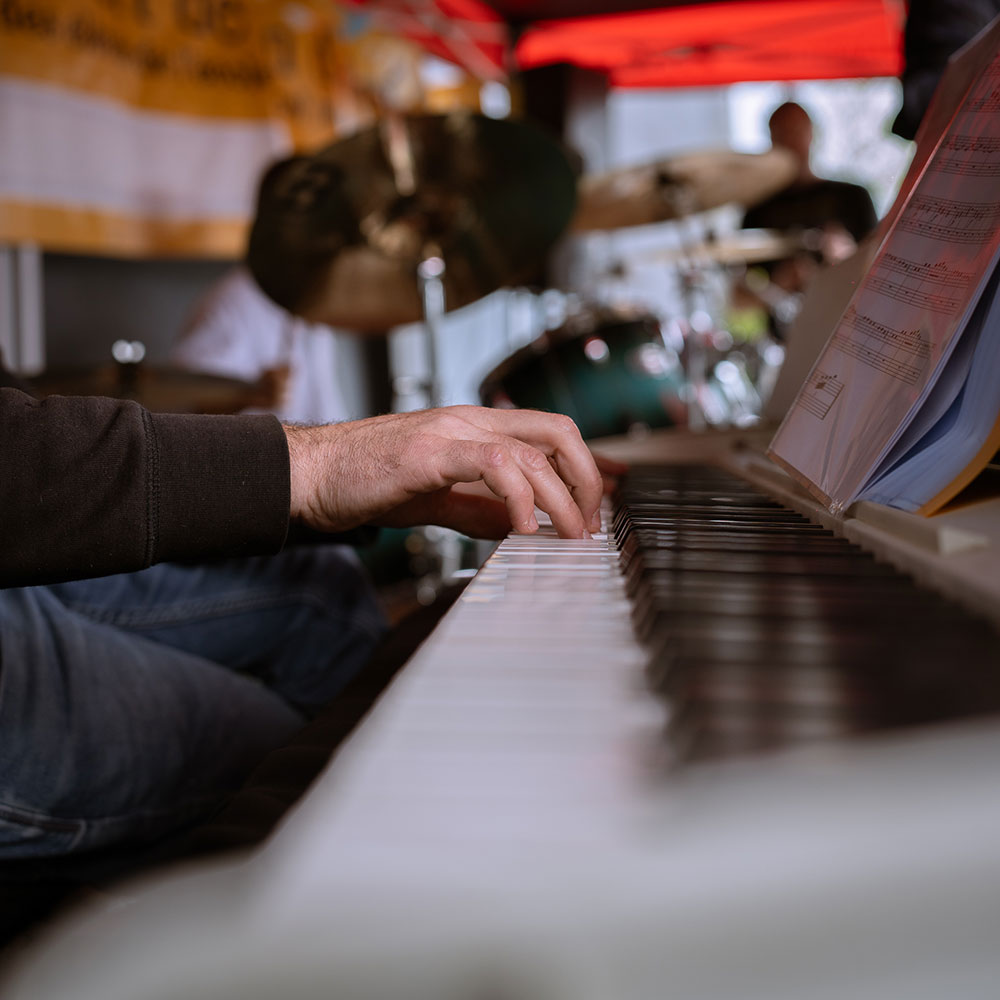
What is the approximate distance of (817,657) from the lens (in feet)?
1.27

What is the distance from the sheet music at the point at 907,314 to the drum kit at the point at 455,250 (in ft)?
4.66

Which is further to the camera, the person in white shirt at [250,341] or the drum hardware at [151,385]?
the person in white shirt at [250,341]

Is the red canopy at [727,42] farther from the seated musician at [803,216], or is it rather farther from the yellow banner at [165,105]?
the yellow banner at [165,105]

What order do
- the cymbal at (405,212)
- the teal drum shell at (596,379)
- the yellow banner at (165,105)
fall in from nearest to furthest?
1. the cymbal at (405,212)
2. the yellow banner at (165,105)
3. the teal drum shell at (596,379)

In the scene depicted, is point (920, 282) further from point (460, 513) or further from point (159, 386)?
point (159, 386)

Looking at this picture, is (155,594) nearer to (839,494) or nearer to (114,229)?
(839,494)

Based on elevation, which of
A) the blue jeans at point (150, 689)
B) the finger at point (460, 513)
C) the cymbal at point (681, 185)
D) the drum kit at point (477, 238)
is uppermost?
the cymbal at point (681, 185)

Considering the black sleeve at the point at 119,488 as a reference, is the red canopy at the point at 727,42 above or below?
above

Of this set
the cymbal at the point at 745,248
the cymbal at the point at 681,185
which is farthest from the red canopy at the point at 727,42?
the cymbal at the point at 681,185

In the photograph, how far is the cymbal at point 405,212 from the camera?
→ 2.20 meters

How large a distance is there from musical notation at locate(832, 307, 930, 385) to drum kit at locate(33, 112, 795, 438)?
142cm

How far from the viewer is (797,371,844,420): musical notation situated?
81 centimetres

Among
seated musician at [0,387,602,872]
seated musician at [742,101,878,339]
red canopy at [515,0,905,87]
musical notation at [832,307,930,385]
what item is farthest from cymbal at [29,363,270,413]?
red canopy at [515,0,905,87]

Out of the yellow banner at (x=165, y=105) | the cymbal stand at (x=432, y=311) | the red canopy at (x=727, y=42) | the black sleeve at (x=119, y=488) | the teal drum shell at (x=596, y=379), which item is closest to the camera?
the black sleeve at (x=119, y=488)
